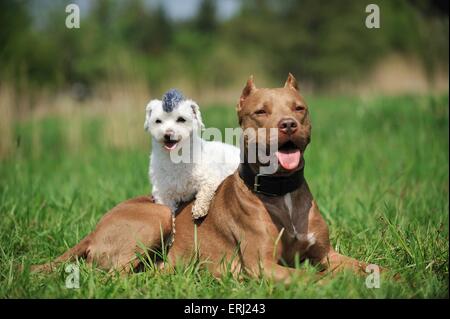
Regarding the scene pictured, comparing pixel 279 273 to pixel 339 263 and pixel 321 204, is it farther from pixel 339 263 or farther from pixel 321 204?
pixel 321 204

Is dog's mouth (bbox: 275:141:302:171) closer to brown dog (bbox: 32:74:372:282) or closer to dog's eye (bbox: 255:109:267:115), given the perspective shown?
brown dog (bbox: 32:74:372:282)

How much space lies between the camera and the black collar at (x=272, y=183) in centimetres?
350

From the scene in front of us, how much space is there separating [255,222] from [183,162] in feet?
2.68

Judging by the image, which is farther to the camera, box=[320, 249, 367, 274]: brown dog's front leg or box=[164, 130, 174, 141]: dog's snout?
box=[164, 130, 174, 141]: dog's snout

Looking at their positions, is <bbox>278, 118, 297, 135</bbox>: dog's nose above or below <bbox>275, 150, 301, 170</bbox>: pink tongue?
above

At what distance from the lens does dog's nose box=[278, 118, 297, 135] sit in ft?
10.7

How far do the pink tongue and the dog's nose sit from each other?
0.14 metres

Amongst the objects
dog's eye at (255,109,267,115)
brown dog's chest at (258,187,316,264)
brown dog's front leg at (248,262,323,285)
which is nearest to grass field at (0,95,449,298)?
brown dog's front leg at (248,262,323,285)

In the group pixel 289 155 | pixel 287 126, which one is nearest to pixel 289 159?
pixel 289 155

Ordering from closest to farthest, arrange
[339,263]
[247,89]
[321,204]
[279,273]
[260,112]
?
[279,273]
[260,112]
[339,263]
[247,89]
[321,204]

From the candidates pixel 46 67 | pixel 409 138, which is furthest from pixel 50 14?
pixel 409 138

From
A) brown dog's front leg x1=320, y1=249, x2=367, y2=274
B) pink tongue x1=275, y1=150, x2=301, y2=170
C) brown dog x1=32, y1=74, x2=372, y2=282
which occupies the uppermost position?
pink tongue x1=275, y1=150, x2=301, y2=170

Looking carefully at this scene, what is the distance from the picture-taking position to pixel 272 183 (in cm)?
350
